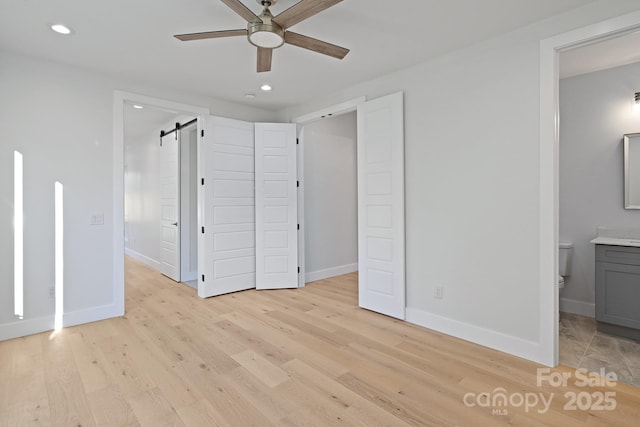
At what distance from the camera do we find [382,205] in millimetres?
3605

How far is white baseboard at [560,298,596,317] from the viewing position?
354cm

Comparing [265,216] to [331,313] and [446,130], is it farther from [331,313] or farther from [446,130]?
[446,130]

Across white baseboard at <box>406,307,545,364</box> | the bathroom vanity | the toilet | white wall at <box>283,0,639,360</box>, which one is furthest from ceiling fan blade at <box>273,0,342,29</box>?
the toilet

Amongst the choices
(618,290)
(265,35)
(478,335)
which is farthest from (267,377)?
(618,290)

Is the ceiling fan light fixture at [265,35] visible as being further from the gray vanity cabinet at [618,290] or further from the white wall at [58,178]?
the gray vanity cabinet at [618,290]

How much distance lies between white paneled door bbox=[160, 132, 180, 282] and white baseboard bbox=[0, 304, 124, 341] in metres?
1.56

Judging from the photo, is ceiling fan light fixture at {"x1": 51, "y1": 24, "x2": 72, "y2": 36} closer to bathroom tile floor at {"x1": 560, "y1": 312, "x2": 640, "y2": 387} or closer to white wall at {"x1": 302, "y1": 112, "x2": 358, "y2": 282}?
white wall at {"x1": 302, "y1": 112, "x2": 358, "y2": 282}

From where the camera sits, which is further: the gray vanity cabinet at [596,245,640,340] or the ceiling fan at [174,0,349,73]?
the gray vanity cabinet at [596,245,640,340]

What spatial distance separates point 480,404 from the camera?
6.56 feet

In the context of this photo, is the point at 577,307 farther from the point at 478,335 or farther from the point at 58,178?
the point at 58,178

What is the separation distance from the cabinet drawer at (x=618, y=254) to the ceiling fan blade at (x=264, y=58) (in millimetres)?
3497

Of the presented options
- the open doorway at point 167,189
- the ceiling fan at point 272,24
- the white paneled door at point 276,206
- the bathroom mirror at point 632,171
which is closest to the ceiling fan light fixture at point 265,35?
the ceiling fan at point 272,24

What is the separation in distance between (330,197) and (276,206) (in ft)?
3.65

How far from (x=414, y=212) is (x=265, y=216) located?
2.21 metres
